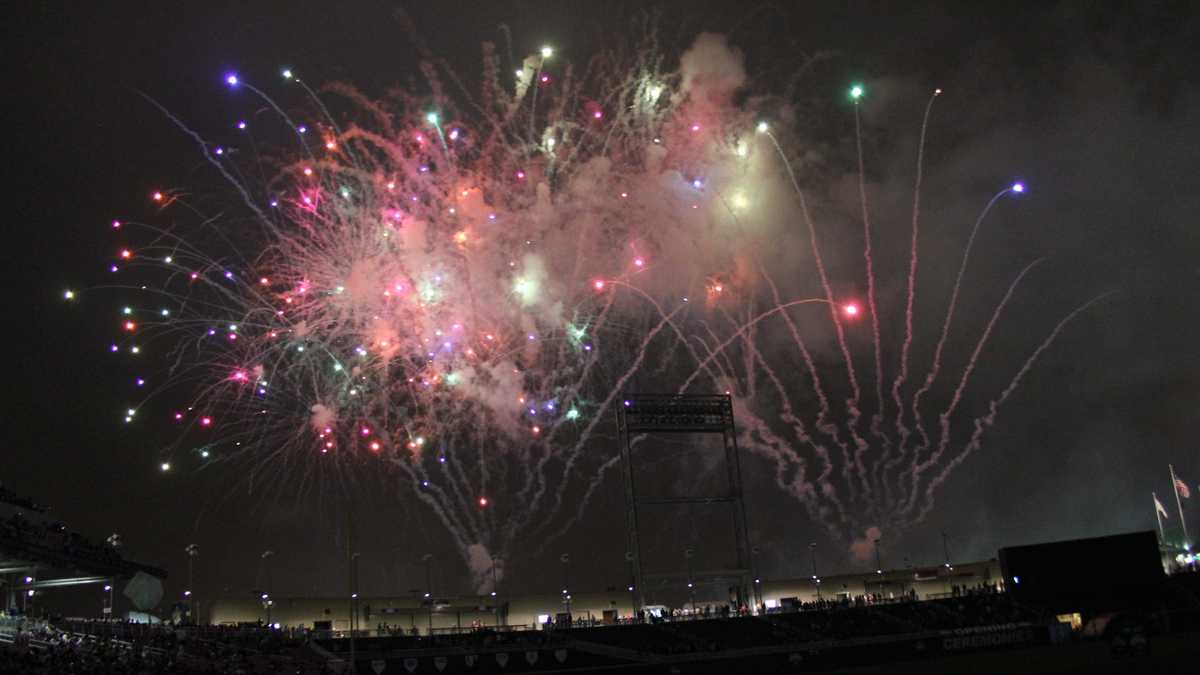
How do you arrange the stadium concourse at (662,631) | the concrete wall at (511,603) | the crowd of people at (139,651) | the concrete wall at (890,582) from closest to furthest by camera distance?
the crowd of people at (139,651), the stadium concourse at (662,631), the concrete wall at (511,603), the concrete wall at (890,582)

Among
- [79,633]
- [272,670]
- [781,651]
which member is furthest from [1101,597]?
[79,633]

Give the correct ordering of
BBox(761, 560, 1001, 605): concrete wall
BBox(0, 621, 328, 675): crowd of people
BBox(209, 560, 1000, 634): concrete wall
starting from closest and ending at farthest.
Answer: BBox(0, 621, 328, 675): crowd of people → BBox(209, 560, 1000, 634): concrete wall → BBox(761, 560, 1001, 605): concrete wall

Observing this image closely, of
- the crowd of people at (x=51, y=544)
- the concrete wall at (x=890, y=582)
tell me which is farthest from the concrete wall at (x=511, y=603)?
the crowd of people at (x=51, y=544)

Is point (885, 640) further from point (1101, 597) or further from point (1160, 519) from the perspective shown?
point (1160, 519)

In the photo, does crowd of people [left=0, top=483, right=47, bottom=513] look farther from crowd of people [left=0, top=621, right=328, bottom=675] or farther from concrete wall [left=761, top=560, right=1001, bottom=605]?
concrete wall [left=761, top=560, right=1001, bottom=605]

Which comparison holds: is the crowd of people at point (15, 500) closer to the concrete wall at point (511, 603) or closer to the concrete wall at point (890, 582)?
the concrete wall at point (511, 603)

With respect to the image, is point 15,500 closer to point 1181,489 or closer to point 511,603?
point 511,603

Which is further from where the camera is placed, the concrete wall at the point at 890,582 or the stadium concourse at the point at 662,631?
the concrete wall at the point at 890,582

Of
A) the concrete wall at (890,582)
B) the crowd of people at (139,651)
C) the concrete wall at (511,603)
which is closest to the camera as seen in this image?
the crowd of people at (139,651)

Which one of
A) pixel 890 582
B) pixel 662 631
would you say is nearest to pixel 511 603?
pixel 662 631

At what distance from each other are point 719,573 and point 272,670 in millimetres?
21876

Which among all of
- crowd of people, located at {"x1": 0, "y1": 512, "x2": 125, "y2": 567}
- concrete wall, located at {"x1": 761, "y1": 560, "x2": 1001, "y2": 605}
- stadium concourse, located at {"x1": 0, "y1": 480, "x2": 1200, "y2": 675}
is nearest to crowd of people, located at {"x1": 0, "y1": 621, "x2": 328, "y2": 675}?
stadium concourse, located at {"x1": 0, "y1": 480, "x2": 1200, "y2": 675}

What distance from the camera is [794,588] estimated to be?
62.0m

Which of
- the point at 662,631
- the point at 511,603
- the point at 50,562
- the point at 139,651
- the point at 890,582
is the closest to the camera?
the point at 139,651
